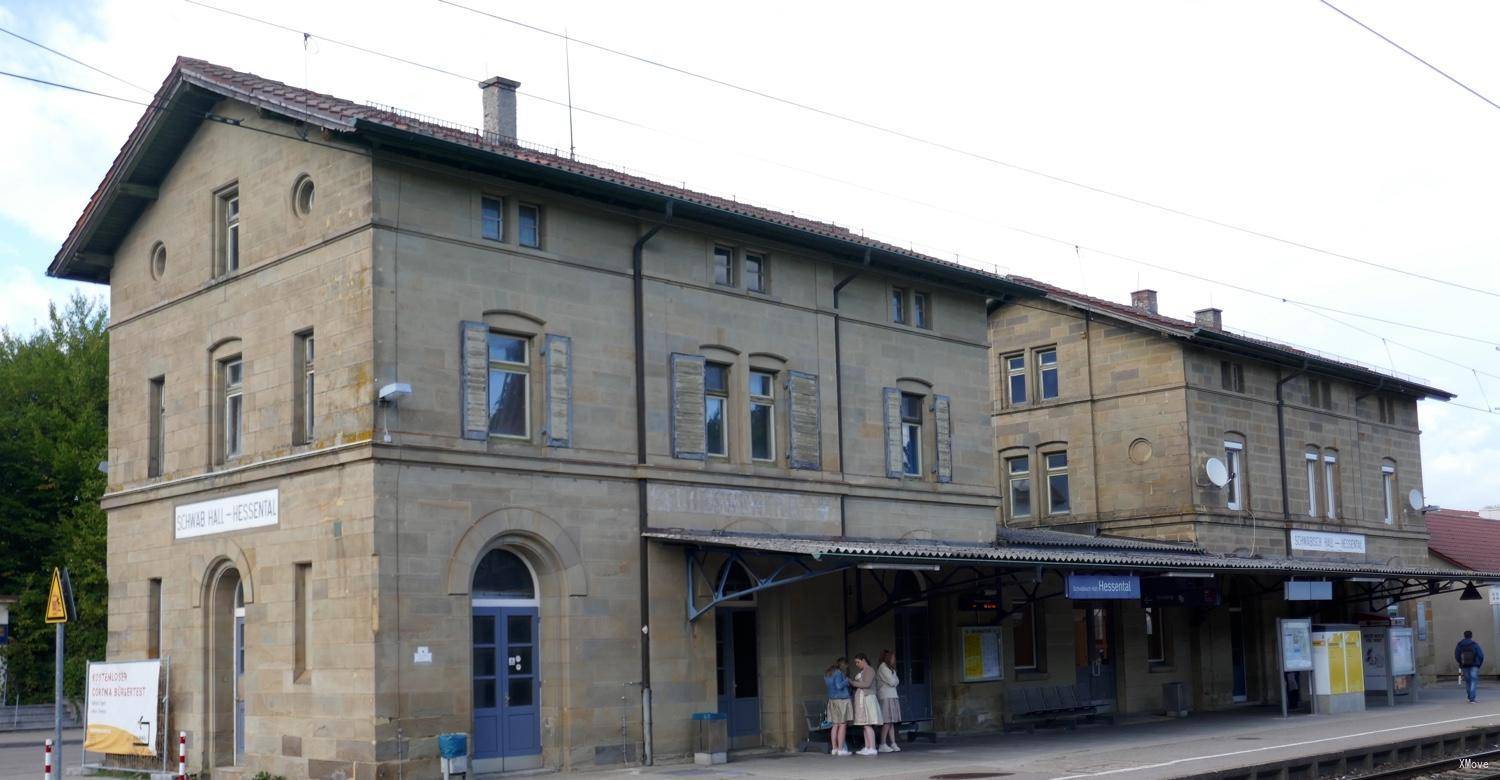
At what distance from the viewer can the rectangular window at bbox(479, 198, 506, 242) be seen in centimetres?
1948

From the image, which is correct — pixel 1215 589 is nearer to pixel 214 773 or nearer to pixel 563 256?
pixel 563 256

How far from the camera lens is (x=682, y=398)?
21.3 metres

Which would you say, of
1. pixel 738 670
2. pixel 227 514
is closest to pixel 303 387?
pixel 227 514

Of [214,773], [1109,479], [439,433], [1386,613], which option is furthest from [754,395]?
[1386,613]

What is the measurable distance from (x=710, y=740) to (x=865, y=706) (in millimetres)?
2693

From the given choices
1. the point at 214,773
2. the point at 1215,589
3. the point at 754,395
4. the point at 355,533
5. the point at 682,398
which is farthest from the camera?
the point at 1215,589

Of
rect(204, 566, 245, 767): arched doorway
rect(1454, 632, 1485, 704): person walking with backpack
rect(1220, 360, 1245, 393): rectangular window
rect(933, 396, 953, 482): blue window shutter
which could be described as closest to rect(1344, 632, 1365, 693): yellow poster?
rect(1454, 632, 1485, 704): person walking with backpack

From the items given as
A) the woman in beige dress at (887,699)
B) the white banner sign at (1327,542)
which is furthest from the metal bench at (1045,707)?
the white banner sign at (1327,542)

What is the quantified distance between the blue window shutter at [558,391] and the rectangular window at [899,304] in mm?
7330

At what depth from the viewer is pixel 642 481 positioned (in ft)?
67.4

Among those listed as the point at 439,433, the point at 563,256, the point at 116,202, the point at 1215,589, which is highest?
the point at 116,202

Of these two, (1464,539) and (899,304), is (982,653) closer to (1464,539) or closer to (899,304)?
(899,304)

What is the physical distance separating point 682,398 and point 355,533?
17.5 feet

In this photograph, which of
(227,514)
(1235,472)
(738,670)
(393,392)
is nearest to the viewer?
(393,392)
